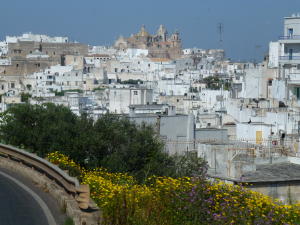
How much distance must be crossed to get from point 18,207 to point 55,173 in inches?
38.5

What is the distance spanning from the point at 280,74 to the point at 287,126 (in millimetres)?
11195

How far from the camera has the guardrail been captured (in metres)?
7.76

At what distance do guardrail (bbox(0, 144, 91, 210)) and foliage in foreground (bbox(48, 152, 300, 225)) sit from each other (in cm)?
24

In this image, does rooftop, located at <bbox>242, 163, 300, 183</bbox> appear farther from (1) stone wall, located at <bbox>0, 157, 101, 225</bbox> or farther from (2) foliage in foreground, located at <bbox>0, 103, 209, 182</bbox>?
(1) stone wall, located at <bbox>0, 157, 101, 225</bbox>

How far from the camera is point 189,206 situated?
743cm

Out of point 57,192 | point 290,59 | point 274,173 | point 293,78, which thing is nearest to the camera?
point 57,192

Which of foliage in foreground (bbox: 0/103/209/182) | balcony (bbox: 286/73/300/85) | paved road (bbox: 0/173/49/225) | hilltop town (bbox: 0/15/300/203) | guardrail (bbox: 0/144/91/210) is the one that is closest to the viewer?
guardrail (bbox: 0/144/91/210)

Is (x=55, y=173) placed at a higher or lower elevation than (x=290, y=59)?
lower

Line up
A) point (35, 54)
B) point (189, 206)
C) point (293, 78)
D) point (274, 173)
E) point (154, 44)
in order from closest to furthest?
point (189, 206) → point (274, 173) → point (293, 78) → point (35, 54) → point (154, 44)

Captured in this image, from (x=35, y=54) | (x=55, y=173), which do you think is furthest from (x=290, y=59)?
(x=35, y=54)

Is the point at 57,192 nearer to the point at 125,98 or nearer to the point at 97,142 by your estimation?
the point at 97,142

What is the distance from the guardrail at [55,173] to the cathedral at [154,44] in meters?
154

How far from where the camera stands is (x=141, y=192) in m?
7.95

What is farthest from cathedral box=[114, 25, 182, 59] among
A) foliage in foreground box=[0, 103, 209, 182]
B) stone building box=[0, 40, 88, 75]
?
foliage in foreground box=[0, 103, 209, 182]
